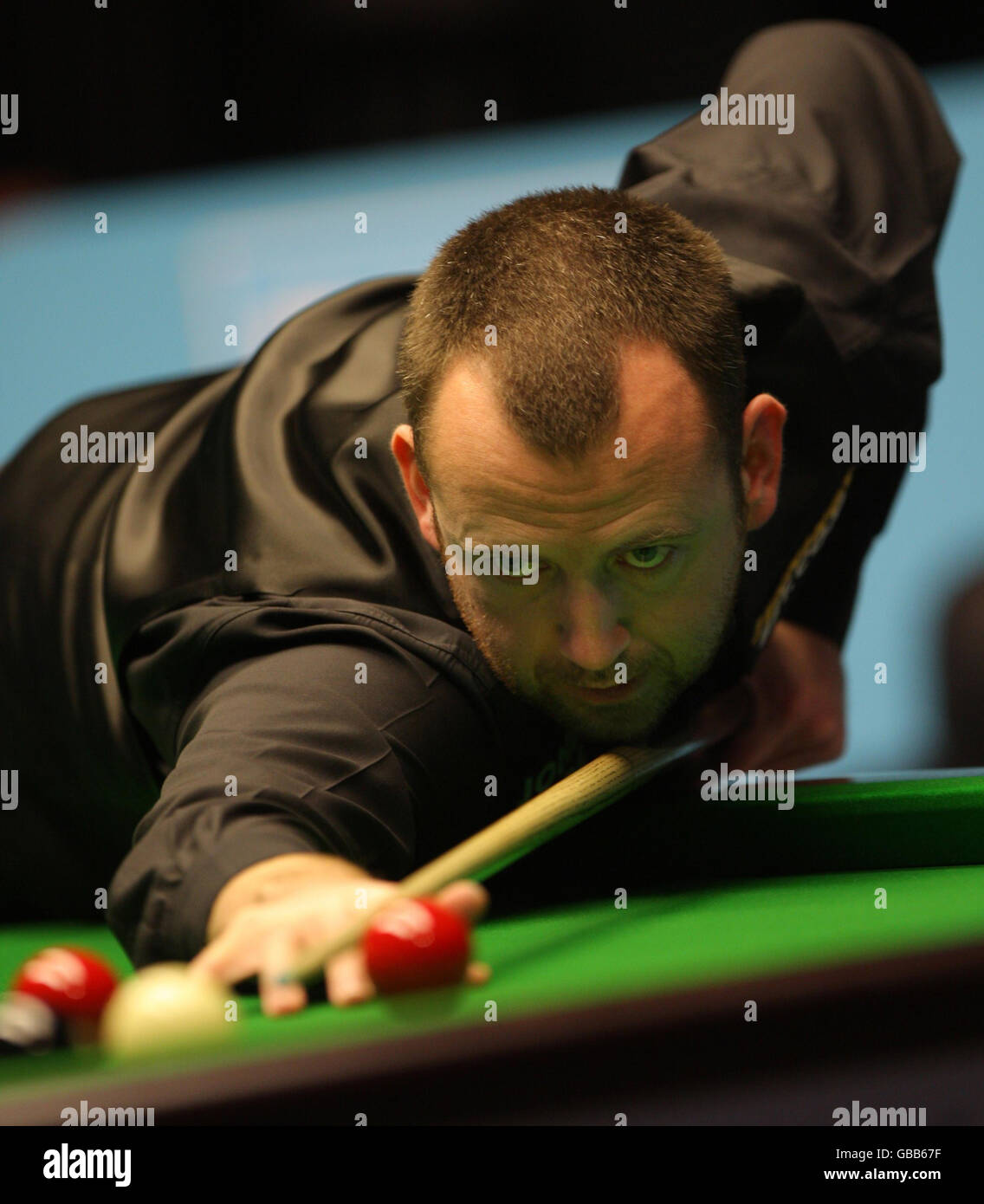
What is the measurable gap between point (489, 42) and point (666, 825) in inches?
216

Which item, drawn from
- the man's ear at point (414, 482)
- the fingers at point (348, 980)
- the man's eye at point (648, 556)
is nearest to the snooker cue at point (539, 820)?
the fingers at point (348, 980)

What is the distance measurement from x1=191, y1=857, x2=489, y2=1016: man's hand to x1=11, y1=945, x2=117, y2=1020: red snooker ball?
0.33ft

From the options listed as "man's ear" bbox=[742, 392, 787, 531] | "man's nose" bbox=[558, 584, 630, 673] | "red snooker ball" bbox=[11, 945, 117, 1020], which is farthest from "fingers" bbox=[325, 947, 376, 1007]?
"man's ear" bbox=[742, 392, 787, 531]

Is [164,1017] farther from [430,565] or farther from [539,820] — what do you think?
[430,565]

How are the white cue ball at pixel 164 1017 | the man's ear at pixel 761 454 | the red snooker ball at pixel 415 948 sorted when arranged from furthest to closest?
the man's ear at pixel 761 454
the red snooker ball at pixel 415 948
the white cue ball at pixel 164 1017

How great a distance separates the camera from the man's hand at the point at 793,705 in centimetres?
327

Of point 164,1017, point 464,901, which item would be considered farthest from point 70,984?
point 464,901

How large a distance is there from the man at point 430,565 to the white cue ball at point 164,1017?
8 cm

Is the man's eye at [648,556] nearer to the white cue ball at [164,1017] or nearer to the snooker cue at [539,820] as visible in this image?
the snooker cue at [539,820]

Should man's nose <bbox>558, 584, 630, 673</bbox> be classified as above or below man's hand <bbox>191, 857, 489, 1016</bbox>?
above

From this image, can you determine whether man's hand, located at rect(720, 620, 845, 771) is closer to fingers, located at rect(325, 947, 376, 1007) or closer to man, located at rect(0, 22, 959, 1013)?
man, located at rect(0, 22, 959, 1013)

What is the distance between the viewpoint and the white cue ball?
1.47 metres

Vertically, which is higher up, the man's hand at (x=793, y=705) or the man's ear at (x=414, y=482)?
the man's ear at (x=414, y=482)

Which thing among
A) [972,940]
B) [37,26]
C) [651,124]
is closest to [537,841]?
[972,940]
